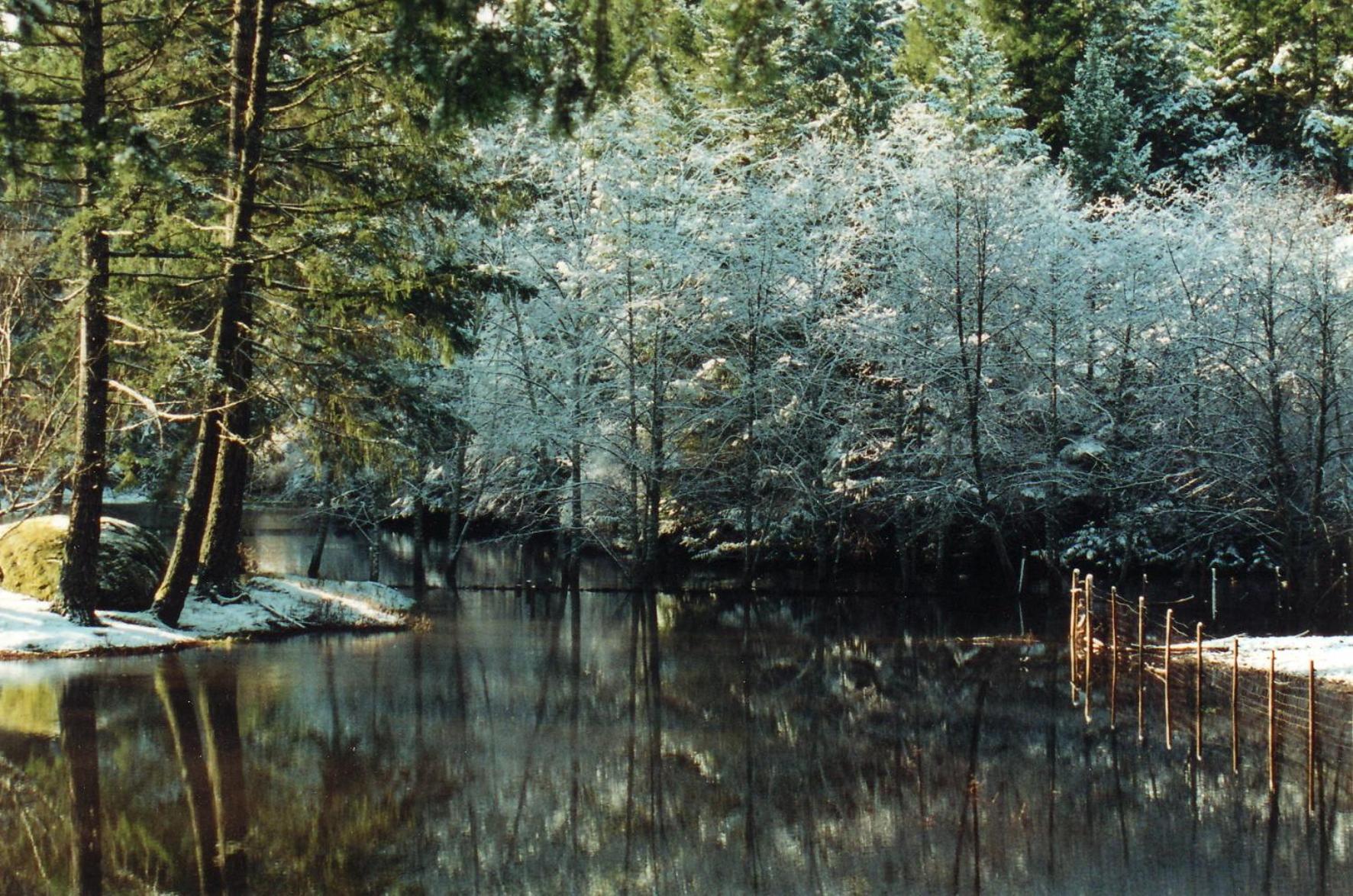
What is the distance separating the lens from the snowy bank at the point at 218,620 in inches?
598

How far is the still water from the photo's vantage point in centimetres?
793

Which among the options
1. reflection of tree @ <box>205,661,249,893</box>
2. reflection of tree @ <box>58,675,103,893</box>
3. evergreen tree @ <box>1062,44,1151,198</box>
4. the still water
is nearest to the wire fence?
the still water

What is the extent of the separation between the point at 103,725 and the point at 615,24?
780cm

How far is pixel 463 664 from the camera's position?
52.1 feet

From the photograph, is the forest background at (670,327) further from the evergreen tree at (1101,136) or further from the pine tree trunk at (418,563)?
the pine tree trunk at (418,563)

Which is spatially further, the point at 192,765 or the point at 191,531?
the point at 191,531

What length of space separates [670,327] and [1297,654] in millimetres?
14686

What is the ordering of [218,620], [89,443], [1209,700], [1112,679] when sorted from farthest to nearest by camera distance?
[218,620] → [89,443] → [1112,679] → [1209,700]

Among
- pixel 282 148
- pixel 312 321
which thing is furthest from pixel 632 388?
pixel 282 148

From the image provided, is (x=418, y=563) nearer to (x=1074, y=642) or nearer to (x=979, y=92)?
(x=1074, y=642)

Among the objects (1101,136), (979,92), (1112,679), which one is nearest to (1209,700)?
(1112,679)

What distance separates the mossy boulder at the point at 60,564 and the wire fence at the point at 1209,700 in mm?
12460

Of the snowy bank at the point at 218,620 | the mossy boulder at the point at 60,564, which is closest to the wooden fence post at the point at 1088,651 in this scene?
the snowy bank at the point at 218,620

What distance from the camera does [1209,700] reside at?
14312 millimetres
